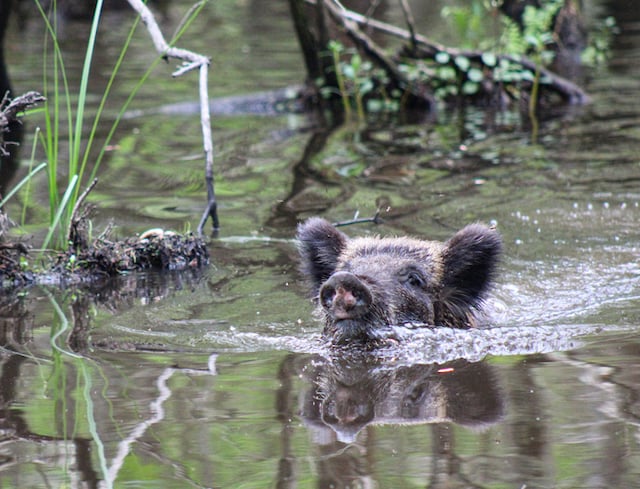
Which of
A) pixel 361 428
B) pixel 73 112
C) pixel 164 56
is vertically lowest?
pixel 73 112

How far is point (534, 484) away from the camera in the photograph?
418 cm

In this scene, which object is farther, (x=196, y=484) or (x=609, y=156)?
(x=609, y=156)

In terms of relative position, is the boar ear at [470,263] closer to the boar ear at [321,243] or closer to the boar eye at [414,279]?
the boar eye at [414,279]

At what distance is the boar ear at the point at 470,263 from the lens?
270 inches

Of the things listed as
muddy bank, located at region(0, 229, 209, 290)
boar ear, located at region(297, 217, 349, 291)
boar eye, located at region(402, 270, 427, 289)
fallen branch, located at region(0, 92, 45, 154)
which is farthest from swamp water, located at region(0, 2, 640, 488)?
fallen branch, located at region(0, 92, 45, 154)

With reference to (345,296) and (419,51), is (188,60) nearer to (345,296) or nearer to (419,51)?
(345,296)

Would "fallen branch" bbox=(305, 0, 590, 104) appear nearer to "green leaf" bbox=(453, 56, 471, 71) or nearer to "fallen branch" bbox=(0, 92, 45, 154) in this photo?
"green leaf" bbox=(453, 56, 471, 71)

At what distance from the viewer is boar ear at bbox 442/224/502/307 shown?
6.86 metres

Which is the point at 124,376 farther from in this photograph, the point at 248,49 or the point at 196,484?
the point at 248,49

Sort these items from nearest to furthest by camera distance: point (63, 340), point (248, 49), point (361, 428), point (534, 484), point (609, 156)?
point (534, 484), point (361, 428), point (63, 340), point (609, 156), point (248, 49)

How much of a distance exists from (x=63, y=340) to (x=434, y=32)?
58.1 ft

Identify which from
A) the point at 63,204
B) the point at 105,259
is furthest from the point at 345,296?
the point at 105,259

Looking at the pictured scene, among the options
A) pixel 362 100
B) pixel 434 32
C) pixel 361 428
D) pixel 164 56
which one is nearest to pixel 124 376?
pixel 361 428

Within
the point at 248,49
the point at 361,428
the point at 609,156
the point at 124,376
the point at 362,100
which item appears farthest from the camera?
the point at 248,49
